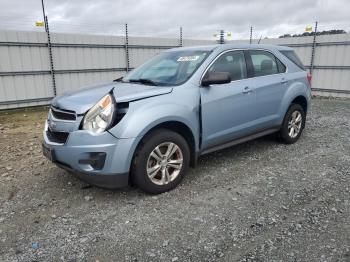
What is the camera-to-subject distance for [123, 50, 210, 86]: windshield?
4043 mm

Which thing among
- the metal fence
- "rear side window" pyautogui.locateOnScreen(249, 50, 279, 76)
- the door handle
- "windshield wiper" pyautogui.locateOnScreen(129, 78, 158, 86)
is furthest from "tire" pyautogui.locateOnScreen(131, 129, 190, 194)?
the metal fence

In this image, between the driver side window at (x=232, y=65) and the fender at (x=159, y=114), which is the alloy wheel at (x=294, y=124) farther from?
the fender at (x=159, y=114)

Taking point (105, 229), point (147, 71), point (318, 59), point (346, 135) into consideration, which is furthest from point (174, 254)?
point (318, 59)

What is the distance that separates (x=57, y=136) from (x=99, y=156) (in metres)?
0.69

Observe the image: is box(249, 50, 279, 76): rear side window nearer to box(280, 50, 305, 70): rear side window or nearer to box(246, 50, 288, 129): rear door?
box(246, 50, 288, 129): rear door

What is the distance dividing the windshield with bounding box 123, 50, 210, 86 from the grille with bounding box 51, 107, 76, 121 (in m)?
1.16

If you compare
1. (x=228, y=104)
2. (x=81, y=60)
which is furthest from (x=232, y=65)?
(x=81, y=60)

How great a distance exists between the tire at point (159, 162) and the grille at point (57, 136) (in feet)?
2.68

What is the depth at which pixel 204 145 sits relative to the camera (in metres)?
4.10

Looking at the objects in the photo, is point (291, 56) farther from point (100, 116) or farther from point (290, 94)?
point (100, 116)

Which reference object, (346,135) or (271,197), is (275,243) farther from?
(346,135)

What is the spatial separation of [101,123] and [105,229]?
107 centimetres

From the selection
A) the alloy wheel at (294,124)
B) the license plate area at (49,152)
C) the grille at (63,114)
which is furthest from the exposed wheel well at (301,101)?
the license plate area at (49,152)

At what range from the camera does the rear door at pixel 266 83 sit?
→ 184 inches
